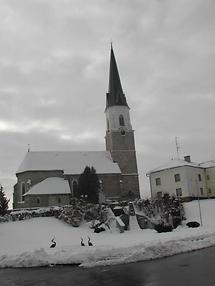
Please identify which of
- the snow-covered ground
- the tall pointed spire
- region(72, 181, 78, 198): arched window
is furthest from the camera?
the tall pointed spire

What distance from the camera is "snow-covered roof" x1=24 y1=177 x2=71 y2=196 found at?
6306 cm

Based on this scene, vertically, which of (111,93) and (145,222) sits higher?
(111,93)

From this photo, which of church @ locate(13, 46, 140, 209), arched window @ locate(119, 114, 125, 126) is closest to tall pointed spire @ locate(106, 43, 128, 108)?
church @ locate(13, 46, 140, 209)

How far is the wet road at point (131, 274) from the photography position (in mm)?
13653

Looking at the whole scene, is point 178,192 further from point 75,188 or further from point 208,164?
point 75,188

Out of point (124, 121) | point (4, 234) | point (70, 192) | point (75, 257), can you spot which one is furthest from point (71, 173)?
point (75, 257)

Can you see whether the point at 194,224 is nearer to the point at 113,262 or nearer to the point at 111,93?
the point at 113,262

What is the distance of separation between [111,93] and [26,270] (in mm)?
61630

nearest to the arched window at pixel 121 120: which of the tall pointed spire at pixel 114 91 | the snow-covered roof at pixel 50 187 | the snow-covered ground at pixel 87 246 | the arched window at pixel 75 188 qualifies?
the tall pointed spire at pixel 114 91

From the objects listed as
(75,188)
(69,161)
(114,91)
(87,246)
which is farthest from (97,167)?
(87,246)

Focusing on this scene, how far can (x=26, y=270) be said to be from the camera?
20.2 meters

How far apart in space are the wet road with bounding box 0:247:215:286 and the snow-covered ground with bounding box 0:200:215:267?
1.63 metres

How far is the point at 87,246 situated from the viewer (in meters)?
27.0

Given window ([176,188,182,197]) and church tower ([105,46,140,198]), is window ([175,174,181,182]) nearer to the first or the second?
window ([176,188,182,197])
